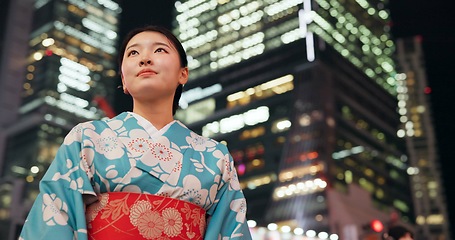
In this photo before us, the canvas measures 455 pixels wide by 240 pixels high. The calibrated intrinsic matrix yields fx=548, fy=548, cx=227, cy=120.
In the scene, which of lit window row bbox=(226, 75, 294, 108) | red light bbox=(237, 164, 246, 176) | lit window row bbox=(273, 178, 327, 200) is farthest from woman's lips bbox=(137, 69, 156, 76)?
lit window row bbox=(226, 75, 294, 108)

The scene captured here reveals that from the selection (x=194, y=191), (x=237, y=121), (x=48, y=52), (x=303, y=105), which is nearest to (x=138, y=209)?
(x=194, y=191)

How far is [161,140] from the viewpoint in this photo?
1441mm

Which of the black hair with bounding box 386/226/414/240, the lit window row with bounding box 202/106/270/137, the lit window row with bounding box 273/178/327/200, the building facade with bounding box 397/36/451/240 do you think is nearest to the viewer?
the black hair with bounding box 386/226/414/240

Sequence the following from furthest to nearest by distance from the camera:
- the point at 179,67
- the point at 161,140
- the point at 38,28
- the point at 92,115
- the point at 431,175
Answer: the point at 431,175
the point at 92,115
the point at 38,28
the point at 179,67
the point at 161,140

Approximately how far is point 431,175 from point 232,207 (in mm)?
60362

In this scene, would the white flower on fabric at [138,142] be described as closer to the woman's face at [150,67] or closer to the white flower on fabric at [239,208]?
the woman's face at [150,67]

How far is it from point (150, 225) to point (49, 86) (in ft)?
123

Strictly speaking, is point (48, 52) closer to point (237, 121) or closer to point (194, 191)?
point (237, 121)

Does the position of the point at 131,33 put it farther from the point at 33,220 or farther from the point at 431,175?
the point at 431,175

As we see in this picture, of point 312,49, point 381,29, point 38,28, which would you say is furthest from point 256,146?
point 381,29

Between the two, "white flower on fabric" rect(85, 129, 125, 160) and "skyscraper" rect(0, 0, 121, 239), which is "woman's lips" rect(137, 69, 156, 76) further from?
"skyscraper" rect(0, 0, 121, 239)

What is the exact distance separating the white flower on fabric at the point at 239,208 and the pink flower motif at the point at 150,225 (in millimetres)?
239

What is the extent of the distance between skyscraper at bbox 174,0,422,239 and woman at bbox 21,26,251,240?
103 ft

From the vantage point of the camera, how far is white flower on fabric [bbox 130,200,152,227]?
50.6 inches
